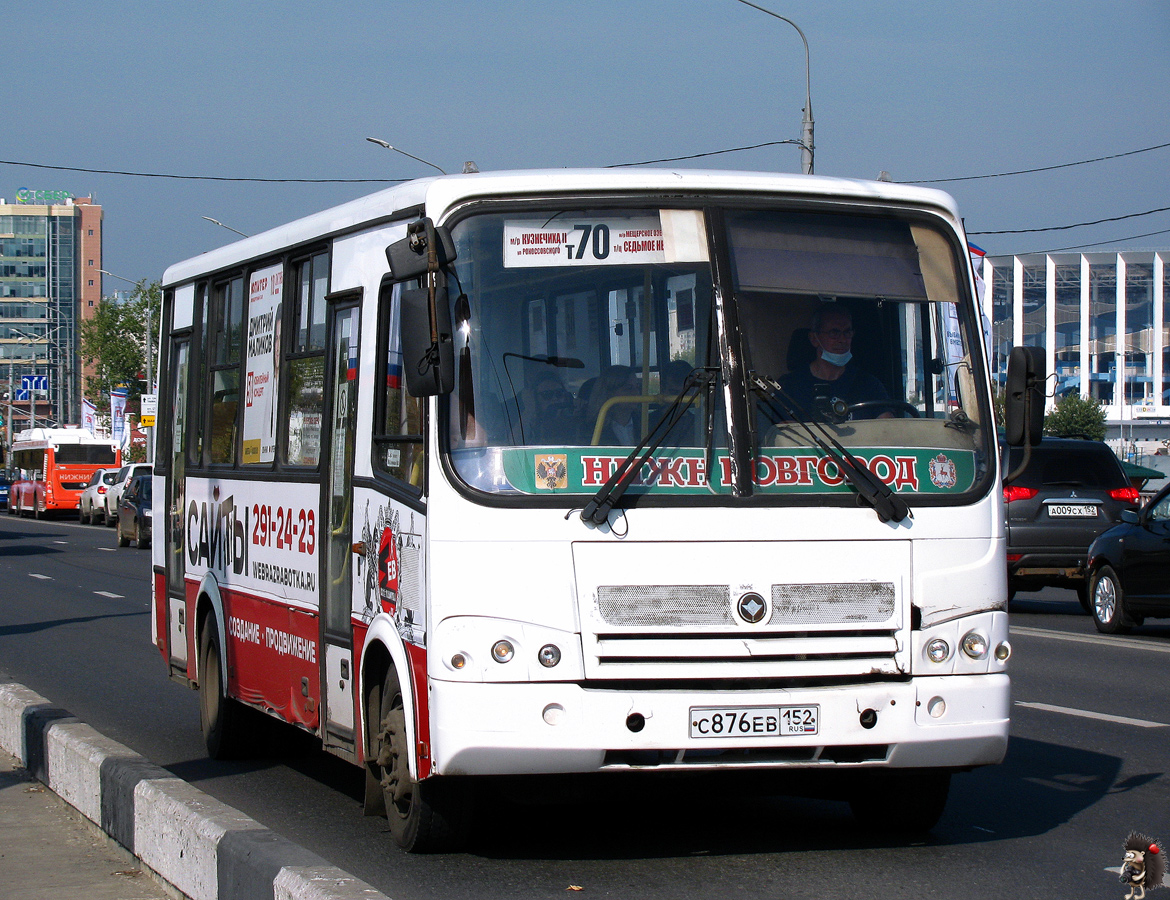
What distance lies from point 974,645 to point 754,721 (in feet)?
2.92

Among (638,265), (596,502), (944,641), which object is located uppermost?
(638,265)

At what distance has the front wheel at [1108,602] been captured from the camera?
634 inches

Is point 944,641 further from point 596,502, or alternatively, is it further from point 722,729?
point 596,502

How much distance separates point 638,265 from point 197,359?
4.17m

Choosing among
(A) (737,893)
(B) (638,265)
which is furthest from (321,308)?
(A) (737,893)

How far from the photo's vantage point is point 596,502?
571 cm

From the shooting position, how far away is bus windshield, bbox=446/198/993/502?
585 cm

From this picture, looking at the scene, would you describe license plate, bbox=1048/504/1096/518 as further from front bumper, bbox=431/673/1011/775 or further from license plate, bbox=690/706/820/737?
license plate, bbox=690/706/820/737

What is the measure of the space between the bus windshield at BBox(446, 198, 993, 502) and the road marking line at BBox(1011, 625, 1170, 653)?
9.13 meters

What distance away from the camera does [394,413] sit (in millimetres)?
6363

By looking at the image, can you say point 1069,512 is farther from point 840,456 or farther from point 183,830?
point 183,830

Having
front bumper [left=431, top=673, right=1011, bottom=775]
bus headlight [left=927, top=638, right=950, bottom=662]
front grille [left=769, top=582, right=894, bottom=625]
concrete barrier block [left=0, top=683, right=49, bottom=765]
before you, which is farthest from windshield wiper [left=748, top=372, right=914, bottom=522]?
concrete barrier block [left=0, top=683, right=49, bottom=765]

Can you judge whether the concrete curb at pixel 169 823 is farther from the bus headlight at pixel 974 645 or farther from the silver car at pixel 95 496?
the silver car at pixel 95 496

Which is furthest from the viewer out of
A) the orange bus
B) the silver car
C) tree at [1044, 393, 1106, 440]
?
tree at [1044, 393, 1106, 440]
